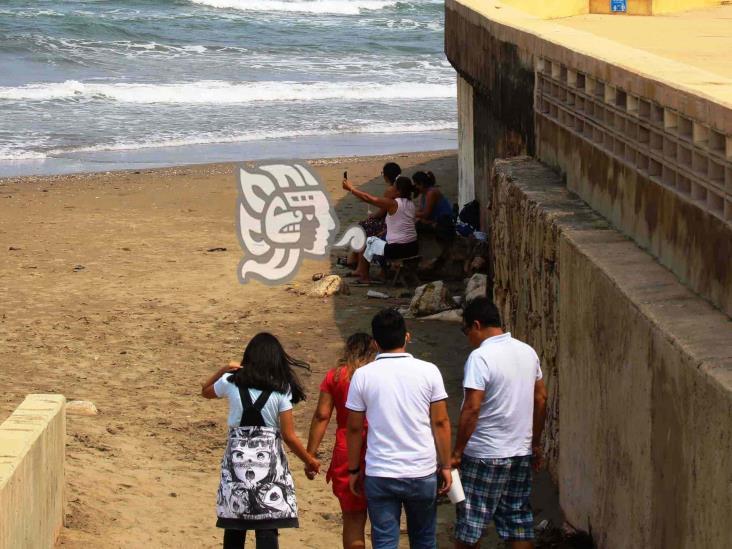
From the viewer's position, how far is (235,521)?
17.3 ft

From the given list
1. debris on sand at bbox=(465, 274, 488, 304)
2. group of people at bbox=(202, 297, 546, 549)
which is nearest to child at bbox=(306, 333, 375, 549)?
group of people at bbox=(202, 297, 546, 549)

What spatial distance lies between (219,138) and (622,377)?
18178 millimetres

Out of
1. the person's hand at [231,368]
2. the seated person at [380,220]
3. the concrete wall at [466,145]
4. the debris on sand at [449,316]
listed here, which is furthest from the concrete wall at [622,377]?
the concrete wall at [466,145]

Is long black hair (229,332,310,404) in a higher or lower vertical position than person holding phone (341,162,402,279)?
higher

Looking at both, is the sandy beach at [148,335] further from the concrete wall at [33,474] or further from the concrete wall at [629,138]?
the concrete wall at [629,138]

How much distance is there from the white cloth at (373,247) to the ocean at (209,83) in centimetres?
880

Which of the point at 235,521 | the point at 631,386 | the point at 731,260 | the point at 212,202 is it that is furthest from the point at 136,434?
the point at 212,202

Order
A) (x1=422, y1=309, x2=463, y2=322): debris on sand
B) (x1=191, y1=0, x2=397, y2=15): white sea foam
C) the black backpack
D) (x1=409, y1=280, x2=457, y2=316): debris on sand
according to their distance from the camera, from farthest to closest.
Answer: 1. (x1=191, y1=0, x2=397, y2=15): white sea foam
2. the black backpack
3. (x1=409, y1=280, x2=457, y2=316): debris on sand
4. (x1=422, y1=309, x2=463, y2=322): debris on sand

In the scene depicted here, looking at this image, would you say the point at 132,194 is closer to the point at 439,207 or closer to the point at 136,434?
the point at 439,207

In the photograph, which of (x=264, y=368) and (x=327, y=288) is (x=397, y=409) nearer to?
(x=264, y=368)

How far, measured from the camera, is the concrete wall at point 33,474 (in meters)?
4.98

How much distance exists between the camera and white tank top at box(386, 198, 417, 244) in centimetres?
1167

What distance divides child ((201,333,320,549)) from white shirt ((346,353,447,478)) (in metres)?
0.38

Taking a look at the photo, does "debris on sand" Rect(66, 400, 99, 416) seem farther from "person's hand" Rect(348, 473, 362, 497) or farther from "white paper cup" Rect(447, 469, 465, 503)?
"white paper cup" Rect(447, 469, 465, 503)
